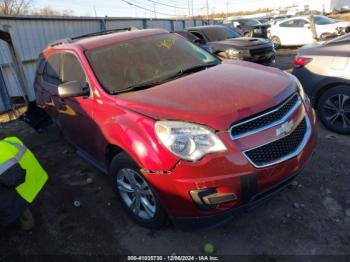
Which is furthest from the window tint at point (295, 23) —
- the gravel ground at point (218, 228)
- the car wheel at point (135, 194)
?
the car wheel at point (135, 194)

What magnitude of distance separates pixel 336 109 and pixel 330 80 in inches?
17.0

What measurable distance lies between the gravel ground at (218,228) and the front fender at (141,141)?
868 mm

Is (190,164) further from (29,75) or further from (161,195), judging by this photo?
(29,75)

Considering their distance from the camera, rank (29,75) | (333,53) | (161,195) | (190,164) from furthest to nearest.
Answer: (29,75) → (333,53) → (161,195) → (190,164)

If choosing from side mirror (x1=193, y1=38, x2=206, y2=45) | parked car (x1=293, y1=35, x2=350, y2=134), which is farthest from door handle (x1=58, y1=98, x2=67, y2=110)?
side mirror (x1=193, y1=38, x2=206, y2=45)

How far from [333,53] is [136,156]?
355 centimetres

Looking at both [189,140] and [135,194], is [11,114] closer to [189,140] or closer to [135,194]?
[135,194]

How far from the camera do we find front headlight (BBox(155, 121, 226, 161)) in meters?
2.49

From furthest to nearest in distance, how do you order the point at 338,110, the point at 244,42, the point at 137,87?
the point at 244,42, the point at 338,110, the point at 137,87

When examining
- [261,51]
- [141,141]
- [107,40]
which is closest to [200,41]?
[261,51]

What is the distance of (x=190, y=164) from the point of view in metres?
2.47

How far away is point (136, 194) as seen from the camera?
123 inches

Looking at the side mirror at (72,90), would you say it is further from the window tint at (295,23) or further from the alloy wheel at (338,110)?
the window tint at (295,23)

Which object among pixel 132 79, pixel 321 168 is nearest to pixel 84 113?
pixel 132 79
